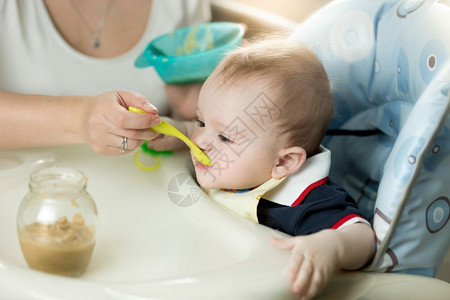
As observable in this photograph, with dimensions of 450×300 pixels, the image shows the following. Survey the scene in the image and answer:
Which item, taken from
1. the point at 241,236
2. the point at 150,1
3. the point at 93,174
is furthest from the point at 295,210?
the point at 150,1

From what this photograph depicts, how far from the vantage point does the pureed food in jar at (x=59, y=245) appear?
0.64 m

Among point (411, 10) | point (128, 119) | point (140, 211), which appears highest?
point (411, 10)

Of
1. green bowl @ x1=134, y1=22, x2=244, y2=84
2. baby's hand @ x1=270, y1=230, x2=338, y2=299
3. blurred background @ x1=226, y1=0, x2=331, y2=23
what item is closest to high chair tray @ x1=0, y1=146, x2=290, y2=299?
baby's hand @ x1=270, y1=230, x2=338, y2=299

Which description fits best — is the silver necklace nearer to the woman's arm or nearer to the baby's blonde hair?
the woman's arm

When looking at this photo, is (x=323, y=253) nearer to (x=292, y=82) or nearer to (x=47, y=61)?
(x=292, y=82)

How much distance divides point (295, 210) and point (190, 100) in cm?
42

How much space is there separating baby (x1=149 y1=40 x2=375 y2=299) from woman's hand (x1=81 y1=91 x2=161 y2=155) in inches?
4.1

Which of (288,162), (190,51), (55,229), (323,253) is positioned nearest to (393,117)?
(288,162)

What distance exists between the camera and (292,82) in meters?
0.84

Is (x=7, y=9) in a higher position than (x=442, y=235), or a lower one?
higher

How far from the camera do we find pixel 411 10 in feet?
2.91

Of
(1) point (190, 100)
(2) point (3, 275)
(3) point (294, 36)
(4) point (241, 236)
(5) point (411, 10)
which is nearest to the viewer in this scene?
(2) point (3, 275)

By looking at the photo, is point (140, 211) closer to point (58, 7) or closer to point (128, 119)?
point (128, 119)

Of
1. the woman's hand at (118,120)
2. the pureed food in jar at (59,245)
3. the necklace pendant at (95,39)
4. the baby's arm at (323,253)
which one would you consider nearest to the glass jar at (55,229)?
the pureed food in jar at (59,245)
